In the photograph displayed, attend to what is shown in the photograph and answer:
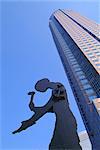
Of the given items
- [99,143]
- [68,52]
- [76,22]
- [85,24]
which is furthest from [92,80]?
[76,22]

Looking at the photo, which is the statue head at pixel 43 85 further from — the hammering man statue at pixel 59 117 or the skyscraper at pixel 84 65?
the skyscraper at pixel 84 65

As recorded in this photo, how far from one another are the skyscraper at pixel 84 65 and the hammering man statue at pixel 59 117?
36.4m

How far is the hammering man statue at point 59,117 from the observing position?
208 inches

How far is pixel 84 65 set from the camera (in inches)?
2891

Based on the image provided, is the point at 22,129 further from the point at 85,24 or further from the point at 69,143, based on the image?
the point at 85,24

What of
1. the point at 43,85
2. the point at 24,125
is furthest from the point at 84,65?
the point at 24,125

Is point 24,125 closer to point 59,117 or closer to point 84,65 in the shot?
point 59,117

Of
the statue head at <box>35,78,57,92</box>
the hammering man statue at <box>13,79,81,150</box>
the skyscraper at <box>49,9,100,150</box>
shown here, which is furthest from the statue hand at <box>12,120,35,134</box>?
the skyscraper at <box>49,9,100,150</box>

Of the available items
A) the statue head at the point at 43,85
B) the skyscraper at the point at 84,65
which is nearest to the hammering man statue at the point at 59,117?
the statue head at the point at 43,85

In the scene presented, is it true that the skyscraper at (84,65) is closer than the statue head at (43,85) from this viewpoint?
No

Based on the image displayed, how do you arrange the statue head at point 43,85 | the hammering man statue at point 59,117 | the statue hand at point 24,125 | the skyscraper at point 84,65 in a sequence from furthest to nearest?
the skyscraper at point 84,65, the statue head at point 43,85, the statue hand at point 24,125, the hammering man statue at point 59,117

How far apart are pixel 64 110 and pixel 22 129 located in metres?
0.69

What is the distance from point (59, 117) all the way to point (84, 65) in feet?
224

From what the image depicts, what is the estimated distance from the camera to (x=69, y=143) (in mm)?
5250
